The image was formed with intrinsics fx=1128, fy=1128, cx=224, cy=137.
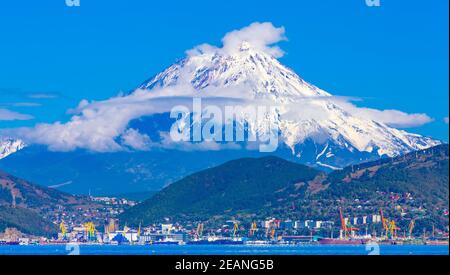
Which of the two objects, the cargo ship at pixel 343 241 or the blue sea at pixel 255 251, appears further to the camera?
the cargo ship at pixel 343 241

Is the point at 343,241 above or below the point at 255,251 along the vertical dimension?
above

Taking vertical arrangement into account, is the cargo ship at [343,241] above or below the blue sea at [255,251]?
above

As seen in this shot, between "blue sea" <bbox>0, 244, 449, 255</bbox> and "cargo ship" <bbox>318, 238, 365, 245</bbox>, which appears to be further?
"cargo ship" <bbox>318, 238, 365, 245</bbox>

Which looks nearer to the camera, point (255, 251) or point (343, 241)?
point (255, 251)

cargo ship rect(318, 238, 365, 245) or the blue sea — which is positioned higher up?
cargo ship rect(318, 238, 365, 245)
